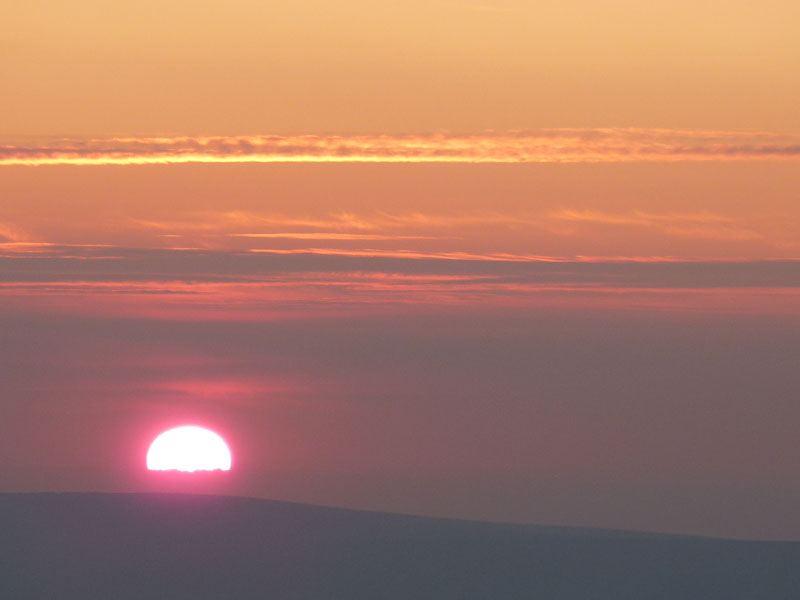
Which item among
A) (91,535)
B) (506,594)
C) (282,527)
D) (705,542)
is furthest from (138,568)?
(705,542)

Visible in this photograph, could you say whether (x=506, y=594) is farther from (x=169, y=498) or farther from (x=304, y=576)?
(x=169, y=498)

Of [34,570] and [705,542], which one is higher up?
[705,542]

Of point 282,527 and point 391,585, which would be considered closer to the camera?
point 391,585

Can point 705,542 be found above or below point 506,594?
above

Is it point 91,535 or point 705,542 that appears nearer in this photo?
point 91,535

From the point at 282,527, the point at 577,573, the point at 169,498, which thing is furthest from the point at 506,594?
the point at 169,498

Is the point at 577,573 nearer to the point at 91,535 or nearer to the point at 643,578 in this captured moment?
the point at 643,578
